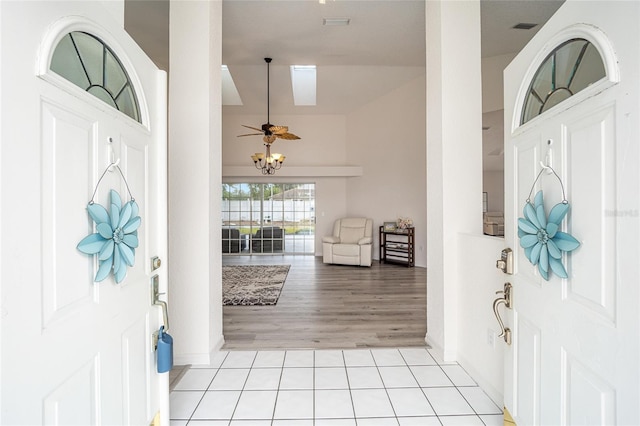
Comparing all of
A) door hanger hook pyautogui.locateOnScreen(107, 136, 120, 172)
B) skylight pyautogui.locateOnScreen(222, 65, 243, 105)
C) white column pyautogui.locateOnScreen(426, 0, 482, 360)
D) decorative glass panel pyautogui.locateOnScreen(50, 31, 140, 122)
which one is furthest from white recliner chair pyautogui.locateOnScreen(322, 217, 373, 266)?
door hanger hook pyautogui.locateOnScreen(107, 136, 120, 172)

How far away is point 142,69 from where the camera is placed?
52.8 inches

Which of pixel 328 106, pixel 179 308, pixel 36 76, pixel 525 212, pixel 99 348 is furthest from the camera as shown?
pixel 328 106

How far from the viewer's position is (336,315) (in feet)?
11.6

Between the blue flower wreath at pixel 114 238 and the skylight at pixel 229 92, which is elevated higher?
the skylight at pixel 229 92

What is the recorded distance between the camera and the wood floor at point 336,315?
2.84 metres

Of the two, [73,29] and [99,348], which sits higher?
[73,29]

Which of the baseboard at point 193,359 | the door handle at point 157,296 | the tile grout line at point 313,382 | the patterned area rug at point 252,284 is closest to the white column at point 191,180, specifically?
the baseboard at point 193,359

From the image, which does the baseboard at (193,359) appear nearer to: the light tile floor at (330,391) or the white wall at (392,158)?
the light tile floor at (330,391)

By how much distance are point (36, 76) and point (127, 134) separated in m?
0.45

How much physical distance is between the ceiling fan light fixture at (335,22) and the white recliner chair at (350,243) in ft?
13.6

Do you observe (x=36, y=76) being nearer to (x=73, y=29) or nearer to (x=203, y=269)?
(x=73, y=29)

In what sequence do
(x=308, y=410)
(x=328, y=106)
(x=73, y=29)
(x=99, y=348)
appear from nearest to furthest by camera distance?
(x=73, y=29)
(x=99, y=348)
(x=308, y=410)
(x=328, y=106)

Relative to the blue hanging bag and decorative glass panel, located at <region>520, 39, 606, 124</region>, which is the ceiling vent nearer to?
decorative glass panel, located at <region>520, 39, 606, 124</region>

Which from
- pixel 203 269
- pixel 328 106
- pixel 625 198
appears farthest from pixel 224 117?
pixel 625 198
